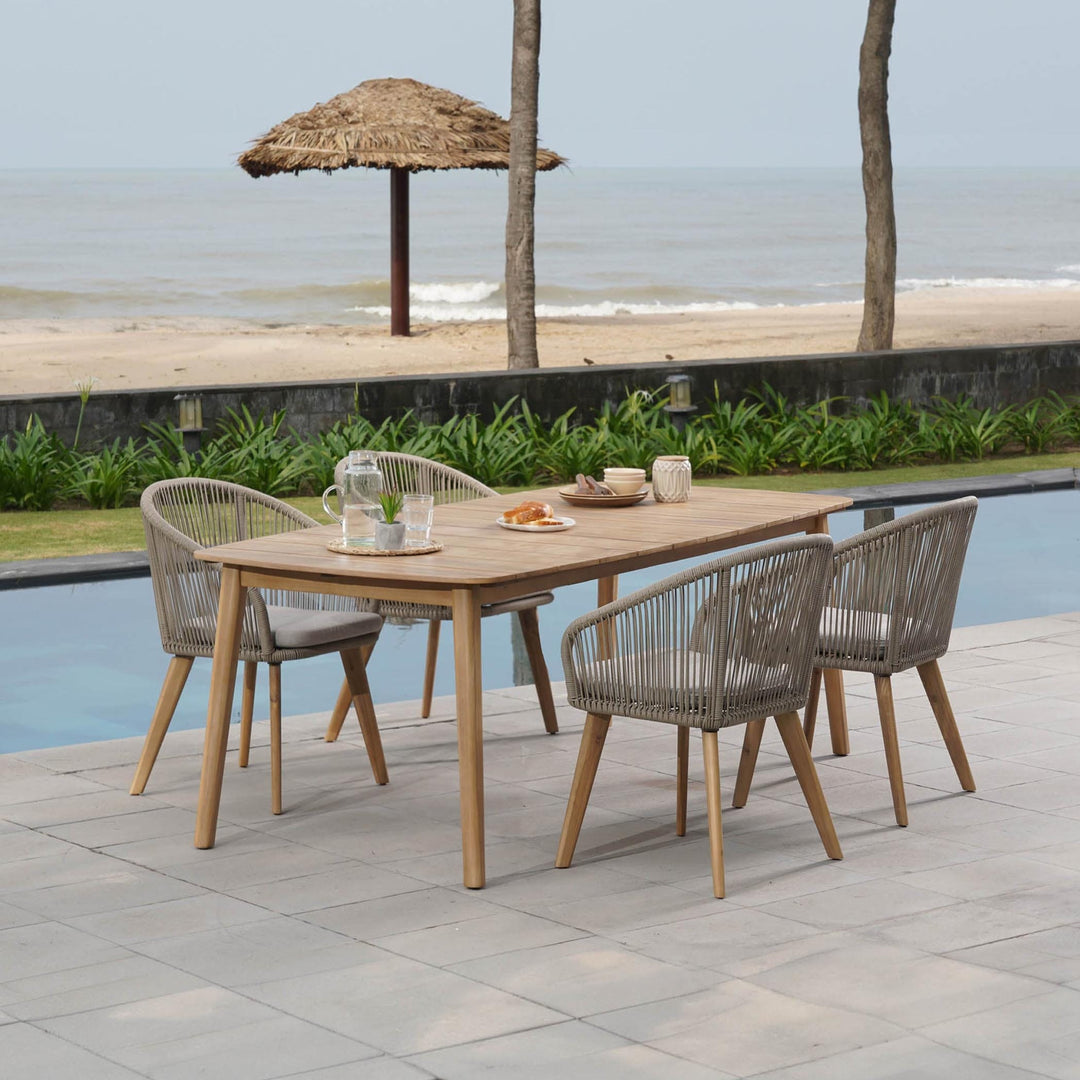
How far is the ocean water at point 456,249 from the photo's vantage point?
4366 centimetres

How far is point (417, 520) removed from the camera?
4.28 metres

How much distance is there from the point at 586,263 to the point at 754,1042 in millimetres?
49163

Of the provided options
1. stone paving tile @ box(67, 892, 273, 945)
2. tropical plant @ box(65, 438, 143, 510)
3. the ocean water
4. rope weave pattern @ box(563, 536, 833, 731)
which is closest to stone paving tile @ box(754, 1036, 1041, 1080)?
rope weave pattern @ box(563, 536, 833, 731)

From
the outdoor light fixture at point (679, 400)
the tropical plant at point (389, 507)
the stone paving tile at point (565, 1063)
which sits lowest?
the stone paving tile at point (565, 1063)

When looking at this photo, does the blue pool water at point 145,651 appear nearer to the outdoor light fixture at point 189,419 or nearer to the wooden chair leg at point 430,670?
the wooden chair leg at point 430,670

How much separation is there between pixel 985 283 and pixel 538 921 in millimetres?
50074

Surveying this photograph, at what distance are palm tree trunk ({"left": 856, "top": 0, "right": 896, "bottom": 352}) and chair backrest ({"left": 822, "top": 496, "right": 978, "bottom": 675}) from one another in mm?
11913

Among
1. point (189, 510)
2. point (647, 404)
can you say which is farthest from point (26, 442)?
point (189, 510)

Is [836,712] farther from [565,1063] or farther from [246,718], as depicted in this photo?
[565,1063]

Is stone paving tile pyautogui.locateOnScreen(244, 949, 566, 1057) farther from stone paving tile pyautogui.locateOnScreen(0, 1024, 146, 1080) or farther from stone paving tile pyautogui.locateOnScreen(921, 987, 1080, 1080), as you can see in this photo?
stone paving tile pyautogui.locateOnScreen(921, 987, 1080, 1080)

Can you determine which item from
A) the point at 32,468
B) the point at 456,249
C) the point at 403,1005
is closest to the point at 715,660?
the point at 403,1005

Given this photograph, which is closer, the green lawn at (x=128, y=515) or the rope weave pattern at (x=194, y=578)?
the rope weave pattern at (x=194, y=578)

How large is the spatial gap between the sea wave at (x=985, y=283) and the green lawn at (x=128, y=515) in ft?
129

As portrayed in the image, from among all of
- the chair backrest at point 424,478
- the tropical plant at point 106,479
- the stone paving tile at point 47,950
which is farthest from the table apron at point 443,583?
the tropical plant at point 106,479
